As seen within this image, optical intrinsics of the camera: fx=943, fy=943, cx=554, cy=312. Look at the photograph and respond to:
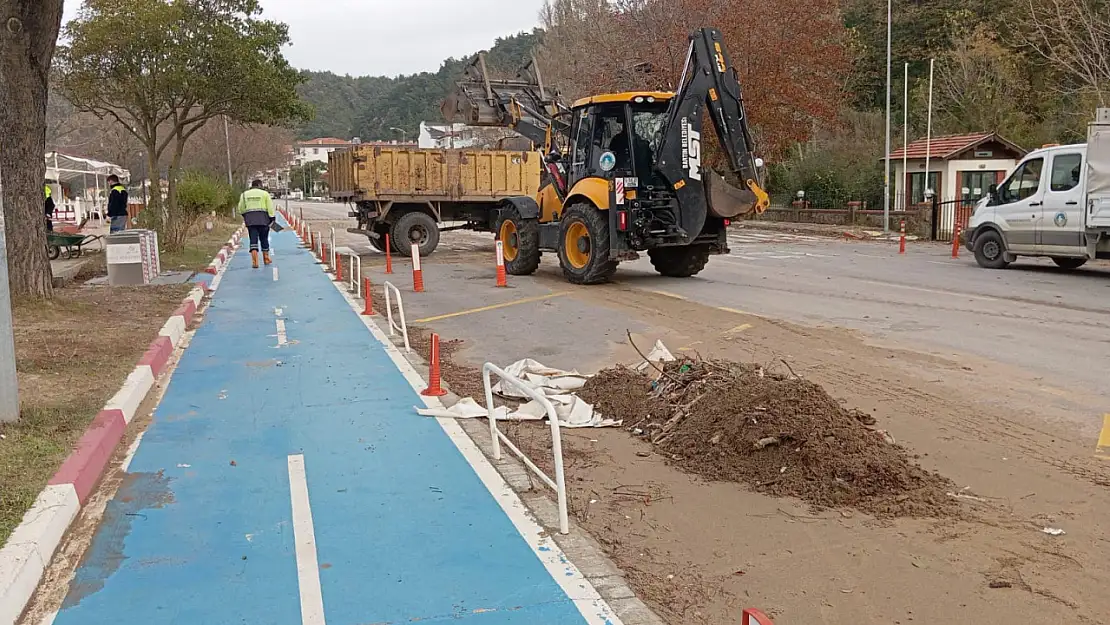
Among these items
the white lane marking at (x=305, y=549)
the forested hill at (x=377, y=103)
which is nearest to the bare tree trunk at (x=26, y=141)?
the white lane marking at (x=305, y=549)

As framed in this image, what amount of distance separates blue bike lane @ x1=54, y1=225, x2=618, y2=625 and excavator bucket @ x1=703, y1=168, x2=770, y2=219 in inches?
289

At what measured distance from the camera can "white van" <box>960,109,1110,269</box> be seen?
1552 cm

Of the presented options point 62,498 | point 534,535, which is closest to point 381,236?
point 62,498

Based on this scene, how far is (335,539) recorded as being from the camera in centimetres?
514

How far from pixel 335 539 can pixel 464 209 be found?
63.0ft

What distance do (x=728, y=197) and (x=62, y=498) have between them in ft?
37.3

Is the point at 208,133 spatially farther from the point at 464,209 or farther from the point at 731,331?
the point at 731,331

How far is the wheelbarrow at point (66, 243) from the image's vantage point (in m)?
21.1

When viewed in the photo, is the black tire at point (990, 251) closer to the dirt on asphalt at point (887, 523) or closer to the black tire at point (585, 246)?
the black tire at point (585, 246)

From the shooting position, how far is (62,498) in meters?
5.44

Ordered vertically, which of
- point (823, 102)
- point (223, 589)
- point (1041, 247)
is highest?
point (823, 102)

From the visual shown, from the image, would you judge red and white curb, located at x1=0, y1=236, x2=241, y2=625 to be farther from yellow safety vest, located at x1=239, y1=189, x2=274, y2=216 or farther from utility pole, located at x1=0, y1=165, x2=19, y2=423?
yellow safety vest, located at x1=239, y1=189, x2=274, y2=216

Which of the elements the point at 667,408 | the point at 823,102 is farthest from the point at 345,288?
the point at 823,102

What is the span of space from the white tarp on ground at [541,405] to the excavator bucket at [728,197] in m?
6.60
